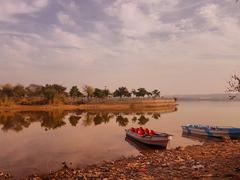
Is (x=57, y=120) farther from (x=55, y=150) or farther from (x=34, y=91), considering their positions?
(x=34, y=91)

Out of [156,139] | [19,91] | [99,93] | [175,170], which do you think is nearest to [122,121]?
[156,139]

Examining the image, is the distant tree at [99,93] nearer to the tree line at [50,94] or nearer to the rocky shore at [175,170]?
the tree line at [50,94]

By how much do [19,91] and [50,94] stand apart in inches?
941

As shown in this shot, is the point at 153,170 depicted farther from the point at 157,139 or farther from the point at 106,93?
the point at 106,93

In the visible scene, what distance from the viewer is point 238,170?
18406 millimetres

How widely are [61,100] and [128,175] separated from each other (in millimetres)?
100238

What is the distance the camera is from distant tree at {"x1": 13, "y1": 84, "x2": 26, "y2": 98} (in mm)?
131788

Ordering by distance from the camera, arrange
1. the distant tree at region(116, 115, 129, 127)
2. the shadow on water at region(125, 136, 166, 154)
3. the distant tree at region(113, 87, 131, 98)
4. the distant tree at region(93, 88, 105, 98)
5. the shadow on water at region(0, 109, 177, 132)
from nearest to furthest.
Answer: the shadow on water at region(125, 136, 166, 154)
the shadow on water at region(0, 109, 177, 132)
the distant tree at region(116, 115, 129, 127)
the distant tree at region(93, 88, 105, 98)
the distant tree at region(113, 87, 131, 98)

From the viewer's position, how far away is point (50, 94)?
379ft

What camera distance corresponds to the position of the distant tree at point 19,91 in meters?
132

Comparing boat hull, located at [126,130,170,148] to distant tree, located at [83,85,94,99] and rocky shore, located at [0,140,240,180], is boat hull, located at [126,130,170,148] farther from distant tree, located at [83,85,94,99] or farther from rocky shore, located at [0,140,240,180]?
distant tree, located at [83,85,94,99]

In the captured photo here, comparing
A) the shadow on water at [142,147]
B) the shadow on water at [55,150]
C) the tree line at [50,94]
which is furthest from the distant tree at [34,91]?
the shadow on water at [142,147]

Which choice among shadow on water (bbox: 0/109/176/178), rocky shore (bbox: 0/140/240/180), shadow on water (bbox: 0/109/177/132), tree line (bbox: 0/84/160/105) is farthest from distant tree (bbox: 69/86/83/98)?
rocky shore (bbox: 0/140/240/180)

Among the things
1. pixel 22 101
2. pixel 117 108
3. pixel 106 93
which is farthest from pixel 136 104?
pixel 22 101
